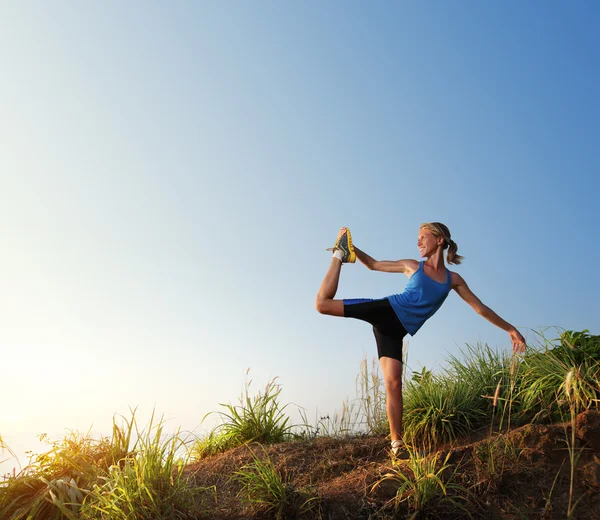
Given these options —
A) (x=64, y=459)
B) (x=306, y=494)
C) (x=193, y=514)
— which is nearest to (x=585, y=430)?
(x=306, y=494)

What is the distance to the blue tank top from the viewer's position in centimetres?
577

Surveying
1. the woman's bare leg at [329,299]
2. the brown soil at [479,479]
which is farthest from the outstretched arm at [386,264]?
the brown soil at [479,479]

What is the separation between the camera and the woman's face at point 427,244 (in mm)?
6223

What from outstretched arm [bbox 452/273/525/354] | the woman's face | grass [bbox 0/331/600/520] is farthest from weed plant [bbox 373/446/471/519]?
the woman's face

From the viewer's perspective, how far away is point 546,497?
4609 millimetres

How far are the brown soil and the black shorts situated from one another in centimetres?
115

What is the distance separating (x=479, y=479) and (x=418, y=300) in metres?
1.87

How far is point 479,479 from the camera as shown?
186 inches

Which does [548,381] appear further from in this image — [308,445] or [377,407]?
[308,445]

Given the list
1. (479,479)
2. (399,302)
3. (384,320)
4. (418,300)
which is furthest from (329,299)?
(479,479)

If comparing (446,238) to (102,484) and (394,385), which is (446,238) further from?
(102,484)

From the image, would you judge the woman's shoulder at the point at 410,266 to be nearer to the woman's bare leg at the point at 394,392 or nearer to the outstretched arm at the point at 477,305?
the outstretched arm at the point at 477,305

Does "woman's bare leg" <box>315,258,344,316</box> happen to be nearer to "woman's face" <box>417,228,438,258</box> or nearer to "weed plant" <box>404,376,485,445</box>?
"woman's face" <box>417,228,438,258</box>

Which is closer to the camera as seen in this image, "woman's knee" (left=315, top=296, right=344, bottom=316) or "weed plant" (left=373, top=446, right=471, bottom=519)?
"weed plant" (left=373, top=446, right=471, bottom=519)
